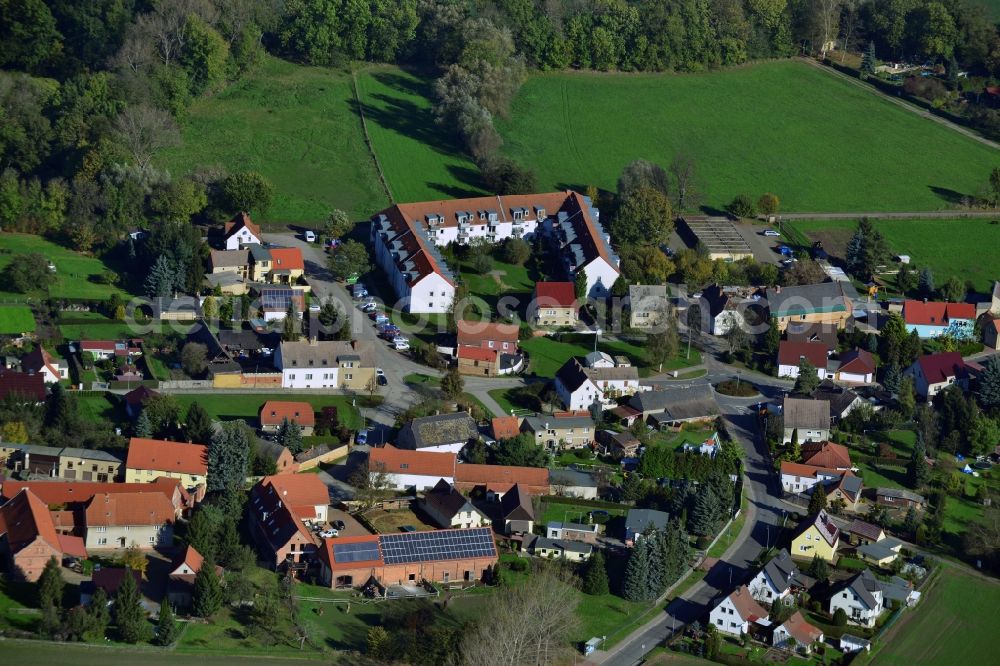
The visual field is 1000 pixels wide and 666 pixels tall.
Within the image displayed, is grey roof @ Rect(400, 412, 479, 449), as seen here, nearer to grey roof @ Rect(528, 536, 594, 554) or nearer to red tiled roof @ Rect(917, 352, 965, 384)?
grey roof @ Rect(528, 536, 594, 554)

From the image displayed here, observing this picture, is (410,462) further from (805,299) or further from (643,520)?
(805,299)

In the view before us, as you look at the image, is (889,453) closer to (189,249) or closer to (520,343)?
(520,343)

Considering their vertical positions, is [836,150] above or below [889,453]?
above

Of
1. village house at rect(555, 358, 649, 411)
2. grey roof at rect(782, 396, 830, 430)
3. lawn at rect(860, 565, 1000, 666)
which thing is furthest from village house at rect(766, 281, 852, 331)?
lawn at rect(860, 565, 1000, 666)

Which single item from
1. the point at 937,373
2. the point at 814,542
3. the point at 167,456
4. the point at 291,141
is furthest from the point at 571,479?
the point at 291,141

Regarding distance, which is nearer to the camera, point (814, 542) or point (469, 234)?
point (814, 542)

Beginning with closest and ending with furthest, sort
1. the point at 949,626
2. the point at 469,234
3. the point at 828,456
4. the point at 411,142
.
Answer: the point at 949,626 < the point at 828,456 < the point at 469,234 < the point at 411,142

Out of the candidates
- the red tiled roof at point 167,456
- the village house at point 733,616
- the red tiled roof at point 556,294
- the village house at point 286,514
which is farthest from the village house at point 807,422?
the red tiled roof at point 167,456

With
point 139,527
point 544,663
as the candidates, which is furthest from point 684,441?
point 139,527
